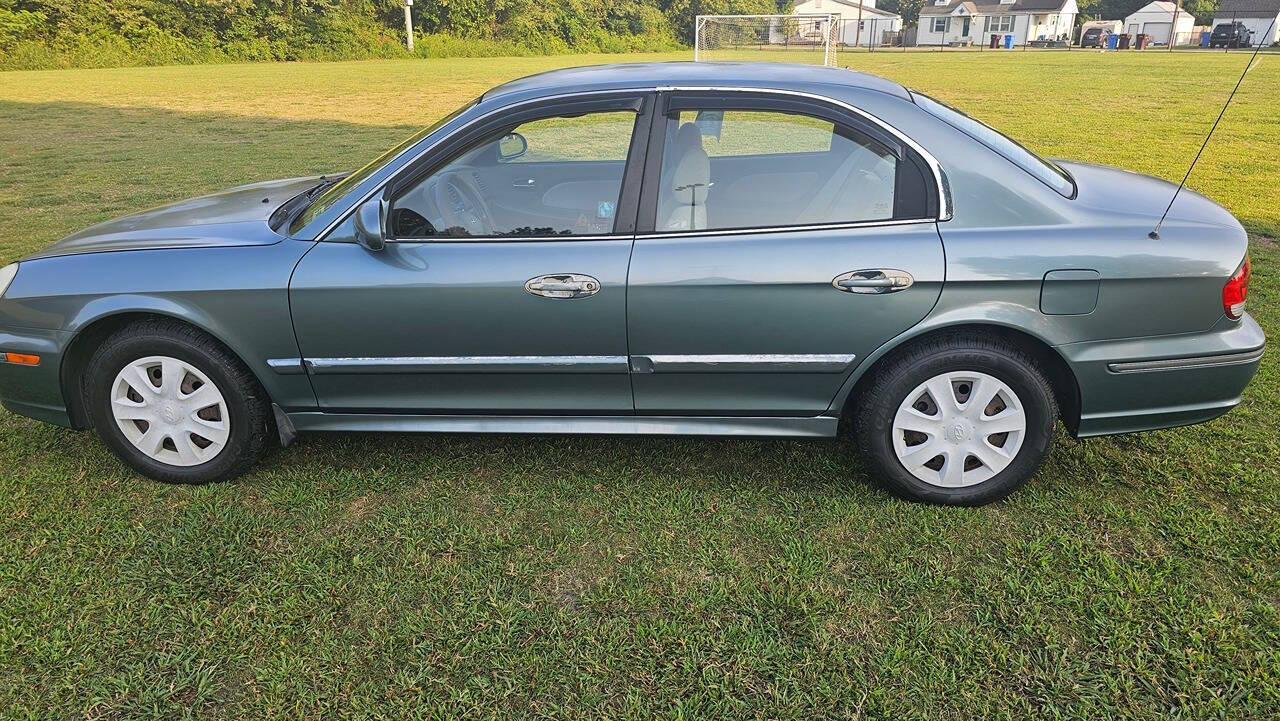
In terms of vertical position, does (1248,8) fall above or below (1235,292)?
above

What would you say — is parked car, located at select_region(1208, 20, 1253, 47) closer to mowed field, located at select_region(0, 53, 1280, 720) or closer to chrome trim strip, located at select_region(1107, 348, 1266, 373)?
mowed field, located at select_region(0, 53, 1280, 720)

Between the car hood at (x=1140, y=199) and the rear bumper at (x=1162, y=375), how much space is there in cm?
40

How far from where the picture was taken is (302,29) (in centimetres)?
3756

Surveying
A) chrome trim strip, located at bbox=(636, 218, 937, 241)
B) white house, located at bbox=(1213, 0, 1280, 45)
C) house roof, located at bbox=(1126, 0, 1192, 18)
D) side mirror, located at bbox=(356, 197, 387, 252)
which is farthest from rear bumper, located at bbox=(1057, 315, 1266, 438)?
house roof, located at bbox=(1126, 0, 1192, 18)

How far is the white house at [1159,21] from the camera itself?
2702 inches

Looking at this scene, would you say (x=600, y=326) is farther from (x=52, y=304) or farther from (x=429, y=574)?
(x=52, y=304)

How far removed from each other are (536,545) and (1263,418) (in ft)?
10.5

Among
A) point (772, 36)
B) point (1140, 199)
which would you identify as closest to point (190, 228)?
point (1140, 199)

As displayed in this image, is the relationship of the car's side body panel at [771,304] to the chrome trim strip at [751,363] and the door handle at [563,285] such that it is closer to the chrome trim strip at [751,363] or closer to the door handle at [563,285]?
the chrome trim strip at [751,363]

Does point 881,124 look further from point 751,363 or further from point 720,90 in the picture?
point 751,363

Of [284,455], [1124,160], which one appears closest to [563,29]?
[1124,160]

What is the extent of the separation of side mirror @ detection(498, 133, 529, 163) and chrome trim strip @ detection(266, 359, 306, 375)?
1.13m

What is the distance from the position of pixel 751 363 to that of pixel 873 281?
0.49 meters

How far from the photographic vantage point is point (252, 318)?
308 cm
